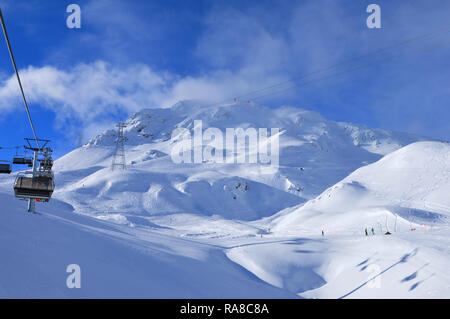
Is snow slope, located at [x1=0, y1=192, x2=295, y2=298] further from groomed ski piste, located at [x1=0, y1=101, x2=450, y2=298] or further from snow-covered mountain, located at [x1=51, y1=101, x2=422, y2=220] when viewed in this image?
snow-covered mountain, located at [x1=51, y1=101, x2=422, y2=220]

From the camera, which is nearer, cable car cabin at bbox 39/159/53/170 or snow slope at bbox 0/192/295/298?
snow slope at bbox 0/192/295/298

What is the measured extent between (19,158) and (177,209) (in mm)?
44712

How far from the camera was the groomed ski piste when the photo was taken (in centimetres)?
1186

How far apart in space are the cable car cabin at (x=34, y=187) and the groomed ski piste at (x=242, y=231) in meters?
1.13

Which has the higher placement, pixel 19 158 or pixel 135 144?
pixel 135 144

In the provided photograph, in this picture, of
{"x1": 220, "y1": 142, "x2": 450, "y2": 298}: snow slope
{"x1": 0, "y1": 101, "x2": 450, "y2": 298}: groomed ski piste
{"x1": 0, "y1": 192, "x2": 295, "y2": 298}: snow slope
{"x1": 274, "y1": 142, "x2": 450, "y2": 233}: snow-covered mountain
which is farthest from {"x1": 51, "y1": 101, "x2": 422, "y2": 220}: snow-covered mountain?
{"x1": 0, "y1": 192, "x2": 295, "y2": 298}: snow slope

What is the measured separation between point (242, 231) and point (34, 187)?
3223cm

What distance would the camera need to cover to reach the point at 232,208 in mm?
69000

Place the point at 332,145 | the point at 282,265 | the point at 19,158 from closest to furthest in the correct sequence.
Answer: the point at 19,158 < the point at 282,265 < the point at 332,145

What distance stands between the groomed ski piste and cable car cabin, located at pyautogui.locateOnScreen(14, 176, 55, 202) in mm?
1134

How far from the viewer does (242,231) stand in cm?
4491

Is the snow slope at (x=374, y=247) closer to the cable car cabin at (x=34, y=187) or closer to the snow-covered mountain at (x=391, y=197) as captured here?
the snow-covered mountain at (x=391, y=197)
